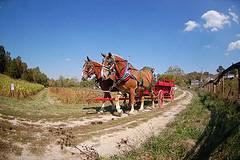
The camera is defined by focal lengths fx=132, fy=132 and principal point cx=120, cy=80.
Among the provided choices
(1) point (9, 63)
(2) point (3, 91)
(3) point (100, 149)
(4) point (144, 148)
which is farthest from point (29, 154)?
(1) point (9, 63)

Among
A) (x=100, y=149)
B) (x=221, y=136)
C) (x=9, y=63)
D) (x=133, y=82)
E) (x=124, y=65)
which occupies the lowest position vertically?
(x=100, y=149)

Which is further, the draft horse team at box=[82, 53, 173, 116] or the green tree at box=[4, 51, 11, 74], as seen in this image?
the green tree at box=[4, 51, 11, 74]

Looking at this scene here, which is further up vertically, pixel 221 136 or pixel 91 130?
pixel 221 136

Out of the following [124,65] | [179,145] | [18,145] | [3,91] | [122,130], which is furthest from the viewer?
[3,91]

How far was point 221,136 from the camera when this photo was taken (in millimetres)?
1934

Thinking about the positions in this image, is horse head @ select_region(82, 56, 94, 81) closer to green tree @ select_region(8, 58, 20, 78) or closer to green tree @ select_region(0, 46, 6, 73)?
green tree @ select_region(8, 58, 20, 78)

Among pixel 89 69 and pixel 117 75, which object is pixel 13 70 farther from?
pixel 117 75

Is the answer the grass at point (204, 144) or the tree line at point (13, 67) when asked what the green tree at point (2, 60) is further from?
the grass at point (204, 144)

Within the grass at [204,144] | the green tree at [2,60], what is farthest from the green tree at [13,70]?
the grass at [204,144]

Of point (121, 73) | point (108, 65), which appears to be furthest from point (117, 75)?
point (108, 65)

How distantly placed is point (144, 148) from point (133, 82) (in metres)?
4.11

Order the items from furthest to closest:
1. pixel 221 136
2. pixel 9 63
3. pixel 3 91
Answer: pixel 9 63
pixel 3 91
pixel 221 136

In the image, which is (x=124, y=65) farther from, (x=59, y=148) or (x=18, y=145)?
(x=18, y=145)

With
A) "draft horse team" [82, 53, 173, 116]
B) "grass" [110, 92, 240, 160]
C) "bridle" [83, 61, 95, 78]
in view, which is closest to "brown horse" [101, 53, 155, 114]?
"draft horse team" [82, 53, 173, 116]
